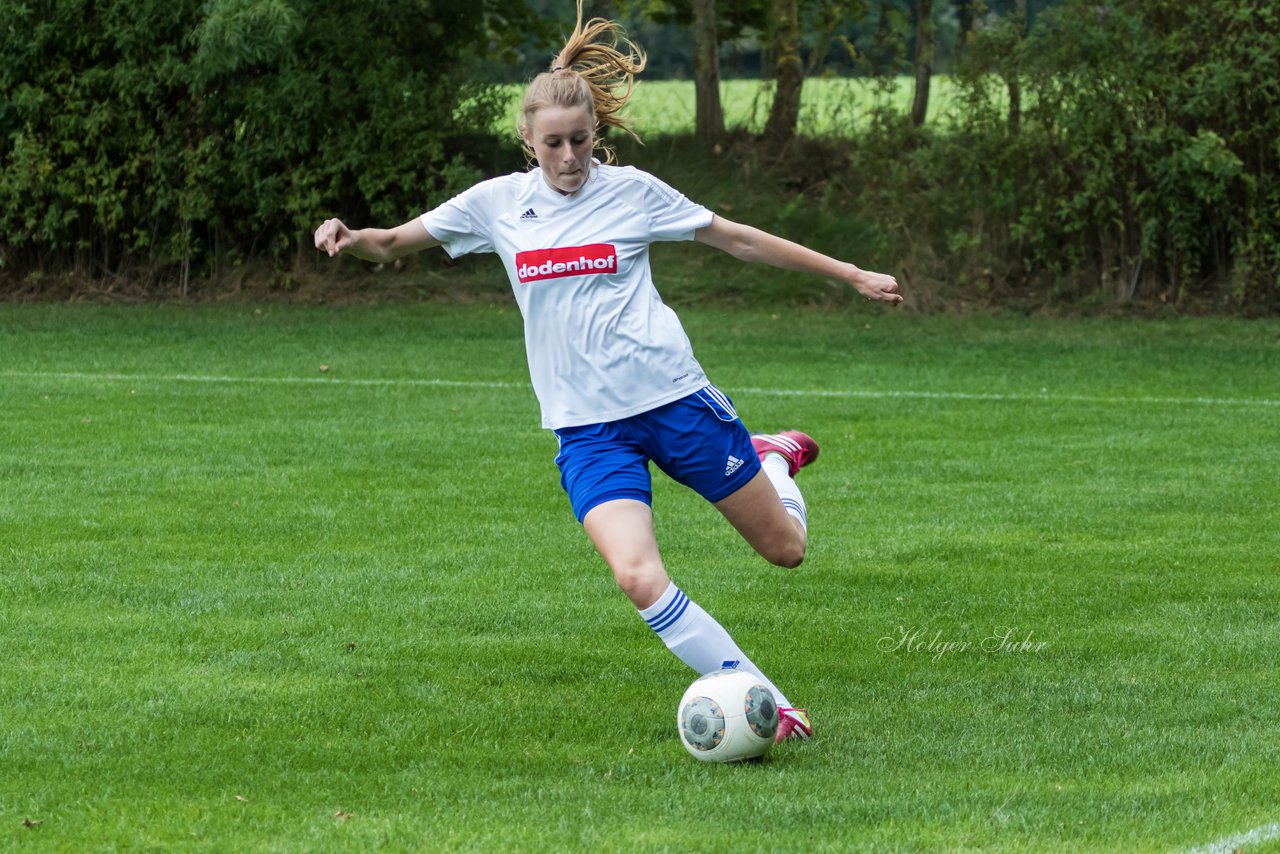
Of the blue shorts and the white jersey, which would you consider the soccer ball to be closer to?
the blue shorts

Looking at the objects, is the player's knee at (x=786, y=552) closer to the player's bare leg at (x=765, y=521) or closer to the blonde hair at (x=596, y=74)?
the player's bare leg at (x=765, y=521)

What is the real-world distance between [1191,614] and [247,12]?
13352 millimetres

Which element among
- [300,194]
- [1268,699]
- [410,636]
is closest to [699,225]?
[410,636]

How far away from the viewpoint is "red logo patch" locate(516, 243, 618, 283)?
5273 millimetres

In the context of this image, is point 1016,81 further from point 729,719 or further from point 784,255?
point 729,719

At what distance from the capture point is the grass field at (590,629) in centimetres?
449

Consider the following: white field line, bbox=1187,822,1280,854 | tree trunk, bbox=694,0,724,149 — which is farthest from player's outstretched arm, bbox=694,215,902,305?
tree trunk, bbox=694,0,724,149

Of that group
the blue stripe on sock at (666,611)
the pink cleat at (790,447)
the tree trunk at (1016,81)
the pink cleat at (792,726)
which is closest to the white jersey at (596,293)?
the blue stripe on sock at (666,611)

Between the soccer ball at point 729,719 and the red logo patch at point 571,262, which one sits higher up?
the red logo patch at point 571,262

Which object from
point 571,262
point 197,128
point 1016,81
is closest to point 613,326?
point 571,262

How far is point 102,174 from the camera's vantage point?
66.9ft
